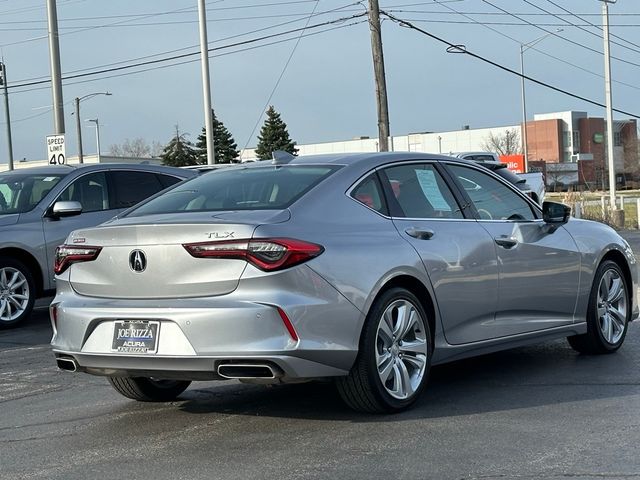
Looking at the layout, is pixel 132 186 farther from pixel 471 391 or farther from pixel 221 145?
pixel 221 145

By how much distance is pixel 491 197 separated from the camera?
24.7ft

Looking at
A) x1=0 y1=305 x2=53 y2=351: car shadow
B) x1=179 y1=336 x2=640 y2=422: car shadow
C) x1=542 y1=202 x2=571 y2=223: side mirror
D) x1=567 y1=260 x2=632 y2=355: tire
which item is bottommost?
x1=179 y1=336 x2=640 y2=422: car shadow

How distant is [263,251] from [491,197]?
2485 mm

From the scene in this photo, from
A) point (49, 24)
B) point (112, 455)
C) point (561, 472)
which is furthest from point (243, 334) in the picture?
point (49, 24)

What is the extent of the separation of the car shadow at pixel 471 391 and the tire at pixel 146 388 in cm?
14

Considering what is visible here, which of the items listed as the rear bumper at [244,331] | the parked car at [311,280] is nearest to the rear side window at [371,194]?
the parked car at [311,280]

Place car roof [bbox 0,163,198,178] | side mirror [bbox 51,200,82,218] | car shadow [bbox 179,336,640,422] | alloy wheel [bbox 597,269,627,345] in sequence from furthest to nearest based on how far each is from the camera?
car roof [bbox 0,163,198,178] < side mirror [bbox 51,200,82,218] < alloy wheel [bbox 597,269,627,345] < car shadow [bbox 179,336,640,422]

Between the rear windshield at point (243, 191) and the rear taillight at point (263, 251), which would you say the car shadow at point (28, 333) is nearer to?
the rear windshield at point (243, 191)

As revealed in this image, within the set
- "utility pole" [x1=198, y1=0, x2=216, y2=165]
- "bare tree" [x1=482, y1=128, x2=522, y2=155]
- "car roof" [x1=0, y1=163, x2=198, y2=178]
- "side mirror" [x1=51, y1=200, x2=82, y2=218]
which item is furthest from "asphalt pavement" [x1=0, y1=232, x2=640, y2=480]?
"bare tree" [x1=482, y1=128, x2=522, y2=155]

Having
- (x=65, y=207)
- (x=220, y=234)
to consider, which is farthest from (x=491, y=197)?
(x=65, y=207)

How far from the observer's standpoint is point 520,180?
64.1 feet

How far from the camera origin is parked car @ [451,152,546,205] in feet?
63.4

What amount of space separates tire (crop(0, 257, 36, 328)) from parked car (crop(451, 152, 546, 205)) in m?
8.19

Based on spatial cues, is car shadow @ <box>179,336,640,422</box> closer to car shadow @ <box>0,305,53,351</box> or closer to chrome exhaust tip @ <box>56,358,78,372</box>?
chrome exhaust tip @ <box>56,358,78,372</box>
